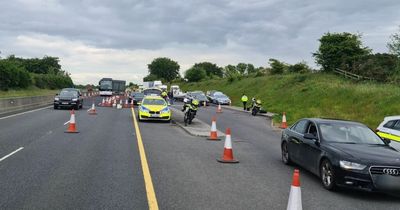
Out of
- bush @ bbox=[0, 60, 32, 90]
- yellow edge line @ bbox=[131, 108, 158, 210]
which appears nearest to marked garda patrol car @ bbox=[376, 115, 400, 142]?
yellow edge line @ bbox=[131, 108, 158, 210]

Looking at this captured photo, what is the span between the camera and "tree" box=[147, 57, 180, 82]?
621 ft

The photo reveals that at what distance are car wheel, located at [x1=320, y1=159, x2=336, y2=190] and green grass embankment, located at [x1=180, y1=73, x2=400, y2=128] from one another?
15577mm

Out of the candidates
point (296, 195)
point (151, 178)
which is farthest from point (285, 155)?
point (296, 195)

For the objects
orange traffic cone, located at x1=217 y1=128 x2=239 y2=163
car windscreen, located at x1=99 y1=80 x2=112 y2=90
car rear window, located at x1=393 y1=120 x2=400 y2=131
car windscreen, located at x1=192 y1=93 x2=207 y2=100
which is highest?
car windscreen, located at x1=99 y1=80 x2=112 y2=90

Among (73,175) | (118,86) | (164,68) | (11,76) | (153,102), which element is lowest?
(73,175)

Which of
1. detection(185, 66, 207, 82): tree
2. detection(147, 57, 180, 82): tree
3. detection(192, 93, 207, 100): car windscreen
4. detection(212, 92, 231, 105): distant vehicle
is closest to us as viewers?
detection(192, 93, 207, 100): car windscreen

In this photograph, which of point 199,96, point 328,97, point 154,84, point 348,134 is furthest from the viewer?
point 154,84

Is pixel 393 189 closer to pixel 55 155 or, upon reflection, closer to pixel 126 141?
pixel 55 155

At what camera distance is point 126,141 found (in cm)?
1594

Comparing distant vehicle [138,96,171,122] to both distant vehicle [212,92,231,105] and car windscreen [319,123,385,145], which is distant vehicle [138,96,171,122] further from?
distant vehicle [212,92,231,105]

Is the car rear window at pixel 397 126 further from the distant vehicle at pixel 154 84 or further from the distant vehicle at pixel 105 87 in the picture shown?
the distant vehicle at pixel 105 87

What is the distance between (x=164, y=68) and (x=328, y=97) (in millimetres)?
155697

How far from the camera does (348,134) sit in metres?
10.1

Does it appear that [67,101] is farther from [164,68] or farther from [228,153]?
[164,68]
